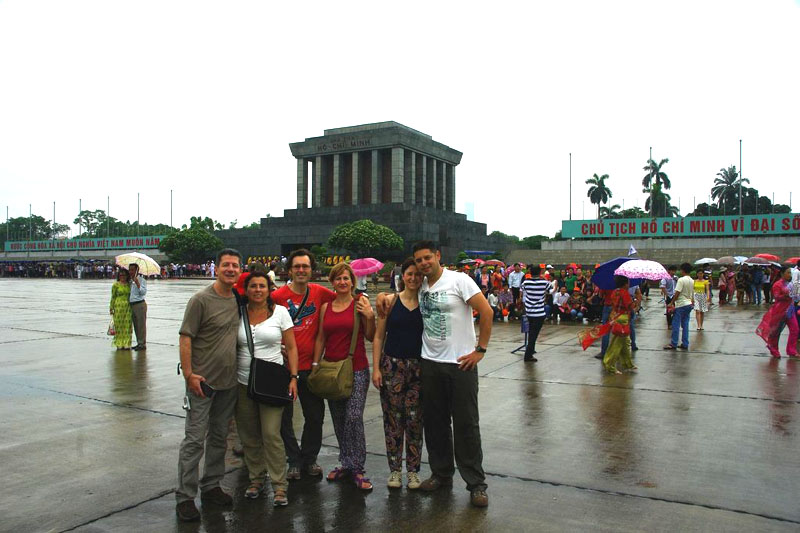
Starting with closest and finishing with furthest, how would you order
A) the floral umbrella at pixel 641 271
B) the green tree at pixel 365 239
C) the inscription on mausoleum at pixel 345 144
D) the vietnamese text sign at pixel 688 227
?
1. the floral umbrella at pixel 641 271
2. the vietnamese text sign at pixel 688 227
3. the green tree at pixel 365 239
4. the inscription on mausoleum at pixel 345 144

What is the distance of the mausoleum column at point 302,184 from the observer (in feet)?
216

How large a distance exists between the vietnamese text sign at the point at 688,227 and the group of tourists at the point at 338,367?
48558 mm

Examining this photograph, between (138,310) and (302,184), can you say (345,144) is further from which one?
(138,310)

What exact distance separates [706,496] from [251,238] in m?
58.2

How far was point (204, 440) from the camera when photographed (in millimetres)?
4113

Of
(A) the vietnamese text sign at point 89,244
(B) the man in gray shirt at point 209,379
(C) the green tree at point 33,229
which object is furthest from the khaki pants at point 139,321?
(C) the green tree at point 33,229

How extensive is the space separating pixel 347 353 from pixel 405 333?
1.46 ft

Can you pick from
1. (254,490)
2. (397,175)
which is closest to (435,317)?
(254,490)

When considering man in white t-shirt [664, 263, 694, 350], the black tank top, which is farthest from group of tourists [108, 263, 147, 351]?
man in white t-shirt [664, 263, 694, 350]

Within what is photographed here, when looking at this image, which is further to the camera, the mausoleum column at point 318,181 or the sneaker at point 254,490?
the mausoleum column at point 318,181

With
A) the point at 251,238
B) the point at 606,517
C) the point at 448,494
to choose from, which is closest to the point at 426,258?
the point at 448,494

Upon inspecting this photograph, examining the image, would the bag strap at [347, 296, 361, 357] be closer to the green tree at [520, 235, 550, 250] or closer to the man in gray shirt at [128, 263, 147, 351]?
the man in gray shirt at [128, 263, 147, 351]

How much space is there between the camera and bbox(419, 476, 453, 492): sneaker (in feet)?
14.0

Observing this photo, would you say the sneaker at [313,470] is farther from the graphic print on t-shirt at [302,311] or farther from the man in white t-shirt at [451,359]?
the graphic print on t-shirt at [302,311]
